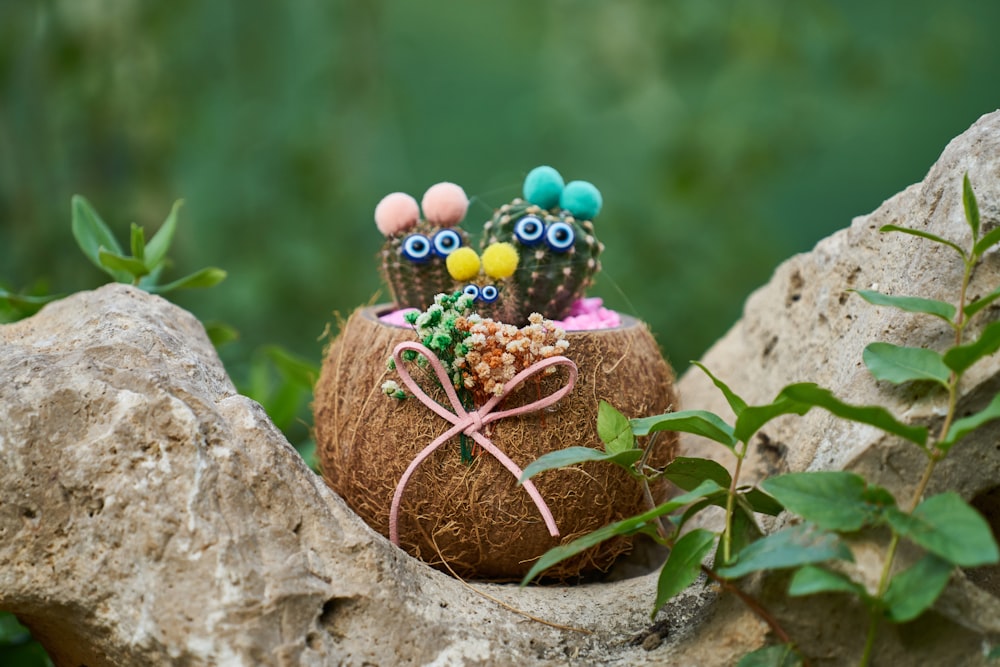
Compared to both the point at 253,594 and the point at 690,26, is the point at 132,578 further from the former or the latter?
the point at 690,26

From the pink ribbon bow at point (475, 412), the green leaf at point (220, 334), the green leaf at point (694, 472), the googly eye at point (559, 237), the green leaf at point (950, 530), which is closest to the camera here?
the green leaf at point (950, 530)

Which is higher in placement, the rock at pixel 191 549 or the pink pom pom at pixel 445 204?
the pink pom pom at pixel 445 204

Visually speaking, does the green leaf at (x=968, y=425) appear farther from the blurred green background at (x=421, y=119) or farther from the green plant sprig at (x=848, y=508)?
the blurred green background at (x=421, y=119)

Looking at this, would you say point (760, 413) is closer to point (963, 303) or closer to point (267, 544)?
point (963, 303)

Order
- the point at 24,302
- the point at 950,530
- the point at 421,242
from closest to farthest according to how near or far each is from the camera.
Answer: the point at 950,530
the point at 421,242
the point at 24,302

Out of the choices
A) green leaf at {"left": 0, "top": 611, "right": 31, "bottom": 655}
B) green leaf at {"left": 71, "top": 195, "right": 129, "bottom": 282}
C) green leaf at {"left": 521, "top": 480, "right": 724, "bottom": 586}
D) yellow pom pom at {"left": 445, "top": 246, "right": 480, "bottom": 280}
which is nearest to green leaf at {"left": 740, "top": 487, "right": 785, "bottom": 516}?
green leaf at {"left": 521, "top": 480, "right": 724, "bottom": 586}

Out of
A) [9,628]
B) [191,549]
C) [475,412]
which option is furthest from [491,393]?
[9,628]

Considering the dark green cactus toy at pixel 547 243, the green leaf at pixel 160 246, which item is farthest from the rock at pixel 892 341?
the green leaf at pixel 160 246
